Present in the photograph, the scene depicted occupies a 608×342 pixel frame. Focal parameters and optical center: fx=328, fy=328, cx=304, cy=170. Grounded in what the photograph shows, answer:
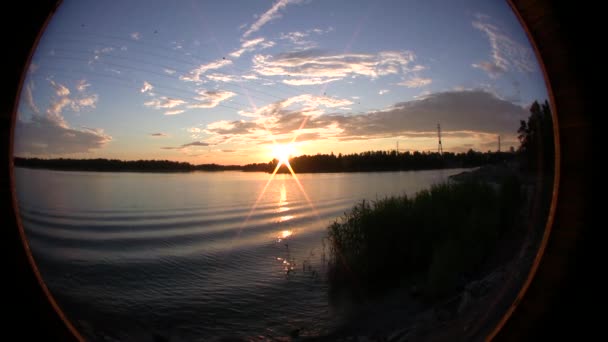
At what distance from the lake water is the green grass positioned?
3.87 ft

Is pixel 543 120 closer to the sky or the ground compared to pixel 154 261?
closer to the sky

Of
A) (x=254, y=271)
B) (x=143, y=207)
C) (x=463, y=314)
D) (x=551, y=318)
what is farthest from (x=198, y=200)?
(x=551, y=318)

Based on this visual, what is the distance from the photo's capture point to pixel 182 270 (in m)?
12.1

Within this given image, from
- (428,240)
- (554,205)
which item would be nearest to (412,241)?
(428,240)

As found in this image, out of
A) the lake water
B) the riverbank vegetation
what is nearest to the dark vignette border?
the lake water

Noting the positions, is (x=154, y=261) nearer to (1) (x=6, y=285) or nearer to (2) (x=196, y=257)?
(2) (x=196, y=257)

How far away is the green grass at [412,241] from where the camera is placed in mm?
8320

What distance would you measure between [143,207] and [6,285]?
2798cm

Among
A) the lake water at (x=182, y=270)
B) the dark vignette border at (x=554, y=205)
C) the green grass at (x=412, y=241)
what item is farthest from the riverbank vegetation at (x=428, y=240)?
the dark vignette border at (x=554, y=205)

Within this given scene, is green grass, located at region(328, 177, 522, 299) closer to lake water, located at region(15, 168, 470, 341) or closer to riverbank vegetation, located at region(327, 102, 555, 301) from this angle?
riverbank vegetation, located at region(327, 102, 555, 301)

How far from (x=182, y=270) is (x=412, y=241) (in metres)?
8.22

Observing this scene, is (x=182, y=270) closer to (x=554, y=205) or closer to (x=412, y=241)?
(x=412, y=241)

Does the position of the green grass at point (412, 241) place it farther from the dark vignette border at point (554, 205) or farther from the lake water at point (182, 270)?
the dark vignette border at point (554, 205)

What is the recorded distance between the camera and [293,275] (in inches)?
419
